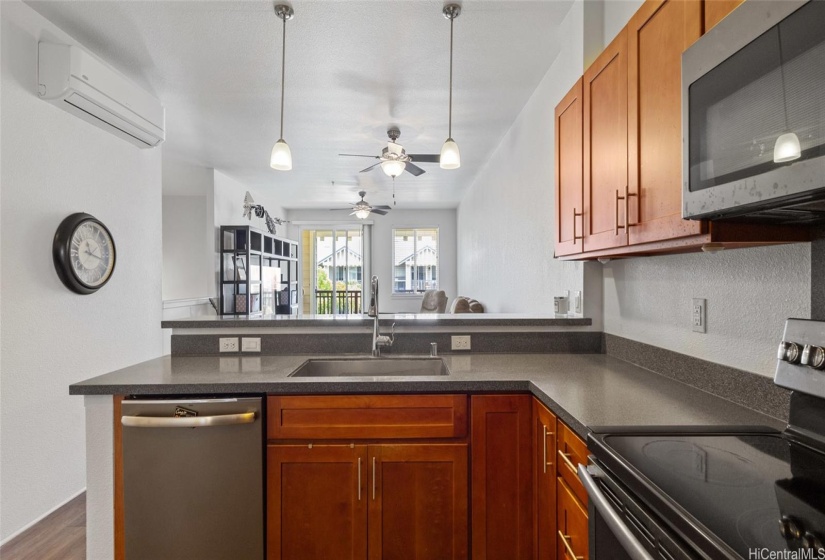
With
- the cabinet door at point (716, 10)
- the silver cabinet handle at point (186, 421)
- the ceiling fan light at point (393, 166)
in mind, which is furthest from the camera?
the ceiling fan light at point (393, 166)

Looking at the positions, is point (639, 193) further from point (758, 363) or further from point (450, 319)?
point (450, 319)

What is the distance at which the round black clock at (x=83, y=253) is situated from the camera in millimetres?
2512

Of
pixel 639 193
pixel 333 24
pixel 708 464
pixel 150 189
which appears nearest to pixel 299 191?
pixel 150 189

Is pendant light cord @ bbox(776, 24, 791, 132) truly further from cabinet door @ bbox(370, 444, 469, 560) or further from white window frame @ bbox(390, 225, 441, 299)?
white window frame @ bbox(390, 225, 441, 299)

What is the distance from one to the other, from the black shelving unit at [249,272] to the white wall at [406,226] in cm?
206

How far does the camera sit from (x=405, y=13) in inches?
90.8

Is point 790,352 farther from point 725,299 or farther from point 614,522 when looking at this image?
point 614,522

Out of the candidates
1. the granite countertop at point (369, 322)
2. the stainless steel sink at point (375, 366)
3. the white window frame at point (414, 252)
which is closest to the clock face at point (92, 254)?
the granite countertop at point (369, 322)

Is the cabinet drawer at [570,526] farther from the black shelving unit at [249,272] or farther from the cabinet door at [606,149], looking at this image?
the black shelving unit at [249,272]

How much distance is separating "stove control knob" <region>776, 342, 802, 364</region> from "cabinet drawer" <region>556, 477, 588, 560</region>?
0.67 metres

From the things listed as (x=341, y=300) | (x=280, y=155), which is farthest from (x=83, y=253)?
(x=341, y=300)

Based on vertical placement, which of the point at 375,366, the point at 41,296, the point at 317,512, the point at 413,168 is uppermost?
the point at 413,168

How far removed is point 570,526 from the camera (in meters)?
1.27

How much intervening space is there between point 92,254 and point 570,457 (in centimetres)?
319
